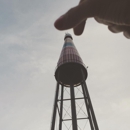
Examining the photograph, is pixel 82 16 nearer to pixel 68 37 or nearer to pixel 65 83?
pixel 65 83

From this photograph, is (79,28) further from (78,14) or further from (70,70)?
(70,70)

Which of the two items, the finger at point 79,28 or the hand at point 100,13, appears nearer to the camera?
the hand at point 100,13

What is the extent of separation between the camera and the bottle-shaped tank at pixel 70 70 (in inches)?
572

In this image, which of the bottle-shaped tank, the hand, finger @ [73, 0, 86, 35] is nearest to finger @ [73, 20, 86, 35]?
finger @ [73, 0, 86, 35]

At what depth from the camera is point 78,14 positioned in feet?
3.38

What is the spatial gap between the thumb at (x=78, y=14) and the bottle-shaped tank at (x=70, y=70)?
1331 centimetres

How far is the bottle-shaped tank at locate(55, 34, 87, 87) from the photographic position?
1453cm

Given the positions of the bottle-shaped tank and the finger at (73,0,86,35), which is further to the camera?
the bottle-shaped tank

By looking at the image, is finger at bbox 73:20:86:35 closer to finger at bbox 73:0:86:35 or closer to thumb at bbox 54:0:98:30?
finger at bbox 73:0:86:35

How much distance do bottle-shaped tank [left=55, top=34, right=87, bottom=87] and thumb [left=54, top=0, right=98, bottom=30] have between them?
1331 cm

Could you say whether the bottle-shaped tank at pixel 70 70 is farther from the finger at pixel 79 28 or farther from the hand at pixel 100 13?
the hand at pixel 100 13

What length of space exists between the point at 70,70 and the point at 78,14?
1386 cm

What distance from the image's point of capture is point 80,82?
51.6 feet

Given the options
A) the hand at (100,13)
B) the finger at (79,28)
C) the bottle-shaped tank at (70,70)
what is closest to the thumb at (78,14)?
the hand at (100,13)
